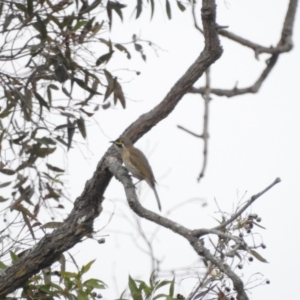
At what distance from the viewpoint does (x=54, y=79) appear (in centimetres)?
495

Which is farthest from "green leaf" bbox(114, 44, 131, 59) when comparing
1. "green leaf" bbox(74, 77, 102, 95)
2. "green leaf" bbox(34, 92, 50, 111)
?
"green leaf" bbox(34, 92, 50, 111)

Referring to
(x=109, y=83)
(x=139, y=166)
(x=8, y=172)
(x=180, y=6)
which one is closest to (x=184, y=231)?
(x=109, y=83)

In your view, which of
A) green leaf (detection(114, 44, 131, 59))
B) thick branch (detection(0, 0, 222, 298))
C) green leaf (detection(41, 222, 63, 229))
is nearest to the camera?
thick branch (detection(0, 0, 222, 298))

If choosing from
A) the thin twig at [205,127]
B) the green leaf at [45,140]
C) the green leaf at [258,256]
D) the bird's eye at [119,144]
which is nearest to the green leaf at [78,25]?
the green leaf at [45,140]

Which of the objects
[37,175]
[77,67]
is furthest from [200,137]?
[37,175]

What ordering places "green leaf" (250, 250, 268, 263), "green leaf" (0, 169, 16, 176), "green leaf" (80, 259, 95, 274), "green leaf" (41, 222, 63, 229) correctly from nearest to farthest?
1. "green leaf" (250, 250, 268, 263)
2. "green leaf" (80, 259, 95, 274)
3. "green leaf" (41, 222, 63, 229)
4. "green leaf" (0, 169, 16, 176)

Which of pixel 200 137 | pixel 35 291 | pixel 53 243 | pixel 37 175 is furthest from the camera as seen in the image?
pixel 37 175

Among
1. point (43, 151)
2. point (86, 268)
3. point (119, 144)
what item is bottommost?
point (86, 268)

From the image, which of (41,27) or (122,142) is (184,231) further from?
(41,27)

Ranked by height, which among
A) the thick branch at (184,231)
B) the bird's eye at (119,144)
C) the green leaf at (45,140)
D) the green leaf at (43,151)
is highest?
the green leaf at (45,140)

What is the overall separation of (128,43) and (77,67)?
564mm

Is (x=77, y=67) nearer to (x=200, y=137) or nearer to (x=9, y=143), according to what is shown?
(x=9, y=143)

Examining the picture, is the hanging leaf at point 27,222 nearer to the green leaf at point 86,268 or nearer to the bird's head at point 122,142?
the green leaf at point 86,268

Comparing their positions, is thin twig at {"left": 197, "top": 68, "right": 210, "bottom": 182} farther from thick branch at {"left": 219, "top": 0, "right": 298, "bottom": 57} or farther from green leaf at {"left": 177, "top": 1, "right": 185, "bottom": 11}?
green leaf at {"left": 177, "top": 1, "right": 185, "bottom": 11}
